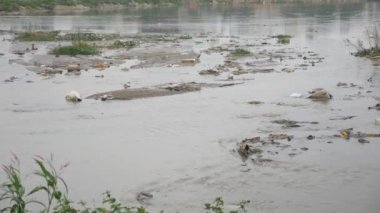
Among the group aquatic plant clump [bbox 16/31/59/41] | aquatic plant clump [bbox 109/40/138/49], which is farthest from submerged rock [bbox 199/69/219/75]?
aquatic plant clump [bbox 16/31/59/41]

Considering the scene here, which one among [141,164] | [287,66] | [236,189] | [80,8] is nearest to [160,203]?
[236,189]

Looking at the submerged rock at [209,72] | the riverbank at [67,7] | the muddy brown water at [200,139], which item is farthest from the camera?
the riverbank at [67,7]

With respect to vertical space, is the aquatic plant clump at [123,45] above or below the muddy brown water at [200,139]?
above

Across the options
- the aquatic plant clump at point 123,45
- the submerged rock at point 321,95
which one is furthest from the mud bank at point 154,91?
the aquatic plant clump at point 123,45

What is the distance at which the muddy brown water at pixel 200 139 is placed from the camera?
25.8 feet

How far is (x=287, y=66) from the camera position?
19.7m

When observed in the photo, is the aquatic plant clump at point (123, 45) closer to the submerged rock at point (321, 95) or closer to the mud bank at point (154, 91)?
the mud bank at point (154, 91)

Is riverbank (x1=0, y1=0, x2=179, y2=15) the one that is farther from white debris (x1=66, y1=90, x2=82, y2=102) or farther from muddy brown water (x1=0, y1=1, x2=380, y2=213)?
white debris (x1=66, y1=90, x2=82, y2=102)

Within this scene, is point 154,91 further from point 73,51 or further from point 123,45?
point 123,45

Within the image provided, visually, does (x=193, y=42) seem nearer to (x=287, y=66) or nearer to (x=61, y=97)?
(x=287, y=66)

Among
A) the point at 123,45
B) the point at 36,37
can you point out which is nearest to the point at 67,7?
the point at 36,37

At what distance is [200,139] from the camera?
10.6 meters

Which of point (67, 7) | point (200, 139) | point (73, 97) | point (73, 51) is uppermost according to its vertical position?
point (67, 7)

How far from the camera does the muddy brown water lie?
25.8 ft
